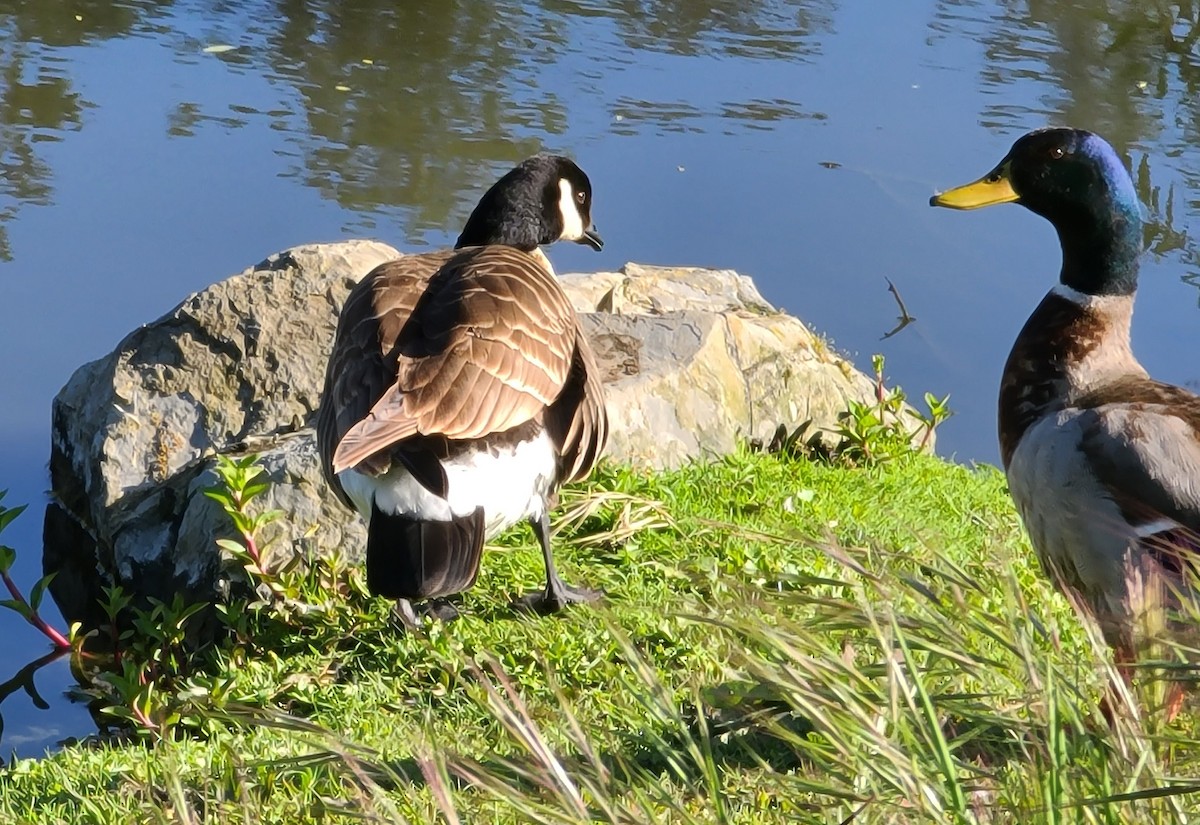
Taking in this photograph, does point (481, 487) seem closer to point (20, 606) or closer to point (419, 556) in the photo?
point (419, 556)

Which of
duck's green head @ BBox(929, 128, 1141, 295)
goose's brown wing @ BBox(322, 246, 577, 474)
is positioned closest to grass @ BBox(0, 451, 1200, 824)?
goose's brown wing @ BBox(322, 246, 577, 474)

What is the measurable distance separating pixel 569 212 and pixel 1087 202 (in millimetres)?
2544

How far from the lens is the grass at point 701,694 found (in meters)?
2.18

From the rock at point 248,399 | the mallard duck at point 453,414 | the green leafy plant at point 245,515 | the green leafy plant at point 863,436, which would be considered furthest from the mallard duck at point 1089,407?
the green leafy plant at point 245,515

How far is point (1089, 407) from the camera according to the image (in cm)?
413

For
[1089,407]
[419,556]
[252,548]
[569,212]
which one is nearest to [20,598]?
[252,548]

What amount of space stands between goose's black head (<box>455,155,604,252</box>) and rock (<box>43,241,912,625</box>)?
1.48ft

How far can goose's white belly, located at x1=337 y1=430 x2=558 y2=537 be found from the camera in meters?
4.31

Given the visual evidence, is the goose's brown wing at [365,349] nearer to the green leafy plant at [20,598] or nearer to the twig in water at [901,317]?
the green leafy plant at [20,598]

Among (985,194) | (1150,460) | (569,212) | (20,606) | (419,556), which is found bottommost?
(20,606)

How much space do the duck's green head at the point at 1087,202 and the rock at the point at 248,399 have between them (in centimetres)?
193

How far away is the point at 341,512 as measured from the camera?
530cm

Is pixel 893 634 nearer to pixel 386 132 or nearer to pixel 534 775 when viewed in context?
pixel 534 775

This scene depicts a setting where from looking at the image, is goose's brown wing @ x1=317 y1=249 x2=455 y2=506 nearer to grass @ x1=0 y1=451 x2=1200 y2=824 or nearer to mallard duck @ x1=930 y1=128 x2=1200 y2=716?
grass @ x1=0 y1=451 x2=1200 y2=824
